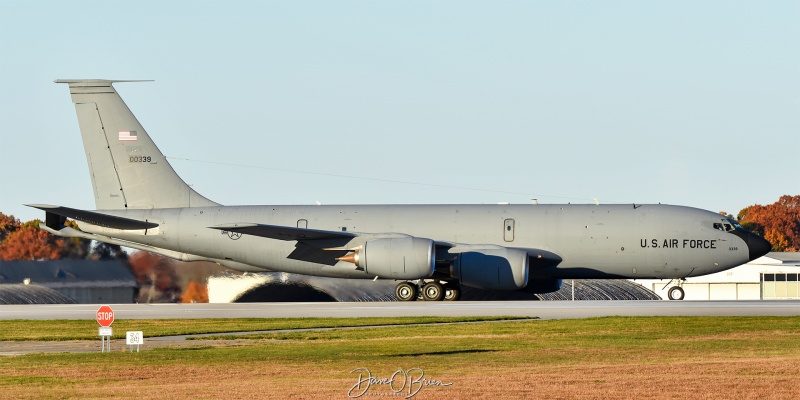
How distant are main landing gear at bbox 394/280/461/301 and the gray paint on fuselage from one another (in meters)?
1.54

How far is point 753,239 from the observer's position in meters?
44.7

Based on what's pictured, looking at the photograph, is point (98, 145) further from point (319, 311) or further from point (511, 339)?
point (511, 339)

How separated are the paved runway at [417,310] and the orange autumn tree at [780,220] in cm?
Answer: 11217

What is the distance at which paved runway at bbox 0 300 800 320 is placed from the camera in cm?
3647

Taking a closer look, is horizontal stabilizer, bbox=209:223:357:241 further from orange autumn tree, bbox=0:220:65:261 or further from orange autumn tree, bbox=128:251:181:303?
orange autumn tree, bbox=0:220:65:261

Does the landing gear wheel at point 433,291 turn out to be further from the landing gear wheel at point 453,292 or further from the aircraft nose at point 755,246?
the aircraft nose at point 755,246

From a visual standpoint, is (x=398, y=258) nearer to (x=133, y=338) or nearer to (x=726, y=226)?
(x=726, y=226)

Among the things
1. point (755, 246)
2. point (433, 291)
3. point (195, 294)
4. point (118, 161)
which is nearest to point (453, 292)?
point (433, 291)

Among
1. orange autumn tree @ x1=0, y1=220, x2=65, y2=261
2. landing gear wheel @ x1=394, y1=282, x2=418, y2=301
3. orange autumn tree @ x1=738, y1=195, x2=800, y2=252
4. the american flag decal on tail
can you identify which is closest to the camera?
landing gear wheel @ x1=394, y1=282, x2=418, y2=301

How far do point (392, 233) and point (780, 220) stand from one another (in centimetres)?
11806

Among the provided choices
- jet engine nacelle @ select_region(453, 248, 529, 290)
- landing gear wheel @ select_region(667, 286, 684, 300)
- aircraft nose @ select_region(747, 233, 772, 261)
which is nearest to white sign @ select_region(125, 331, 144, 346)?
jet engine nacelle @ select_region(453, 248, 529, 290)

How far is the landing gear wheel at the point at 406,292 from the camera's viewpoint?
150ft

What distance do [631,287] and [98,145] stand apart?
27456mm

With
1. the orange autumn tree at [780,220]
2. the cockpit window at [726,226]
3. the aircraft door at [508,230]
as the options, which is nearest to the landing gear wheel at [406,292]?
the aircraft door at [508,230]
